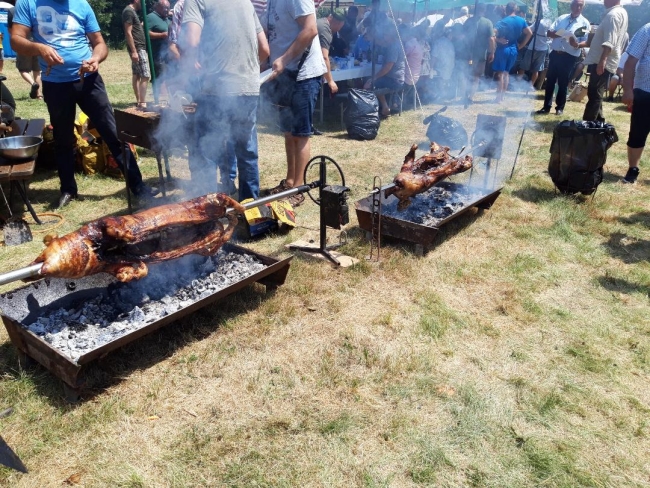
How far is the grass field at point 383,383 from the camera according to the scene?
8.61 feet

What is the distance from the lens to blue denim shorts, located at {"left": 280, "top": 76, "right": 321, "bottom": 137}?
5.57m

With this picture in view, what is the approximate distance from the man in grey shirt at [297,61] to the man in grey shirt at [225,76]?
1.04ft

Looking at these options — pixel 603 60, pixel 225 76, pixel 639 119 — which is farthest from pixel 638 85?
pixel 225 76

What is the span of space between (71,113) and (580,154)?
6.24 meters

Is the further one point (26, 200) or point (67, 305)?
point (26, 200)

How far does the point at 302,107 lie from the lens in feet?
18.5

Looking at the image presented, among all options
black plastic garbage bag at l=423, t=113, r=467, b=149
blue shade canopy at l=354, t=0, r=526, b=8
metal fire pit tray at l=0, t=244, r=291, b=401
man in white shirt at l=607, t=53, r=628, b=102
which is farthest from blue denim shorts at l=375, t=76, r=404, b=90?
metal fire pit tray at l=0, t=244, r=291, b=401

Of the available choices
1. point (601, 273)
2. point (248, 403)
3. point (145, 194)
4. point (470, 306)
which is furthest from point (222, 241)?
point (601, 273)

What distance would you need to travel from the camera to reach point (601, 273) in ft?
15.4

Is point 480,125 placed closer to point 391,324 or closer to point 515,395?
point 391,324

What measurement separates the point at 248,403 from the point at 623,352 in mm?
2758

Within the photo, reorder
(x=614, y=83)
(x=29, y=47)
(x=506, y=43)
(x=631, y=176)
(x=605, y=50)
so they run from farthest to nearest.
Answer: (x=614, y=83) < (x=506, y=43) < (x=605, y=50) < (x=631, y=176) < (x=29, y=47)

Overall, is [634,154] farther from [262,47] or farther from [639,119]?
[262,47]

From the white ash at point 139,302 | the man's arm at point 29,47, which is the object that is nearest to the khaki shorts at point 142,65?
the man's arm at point 29,47
